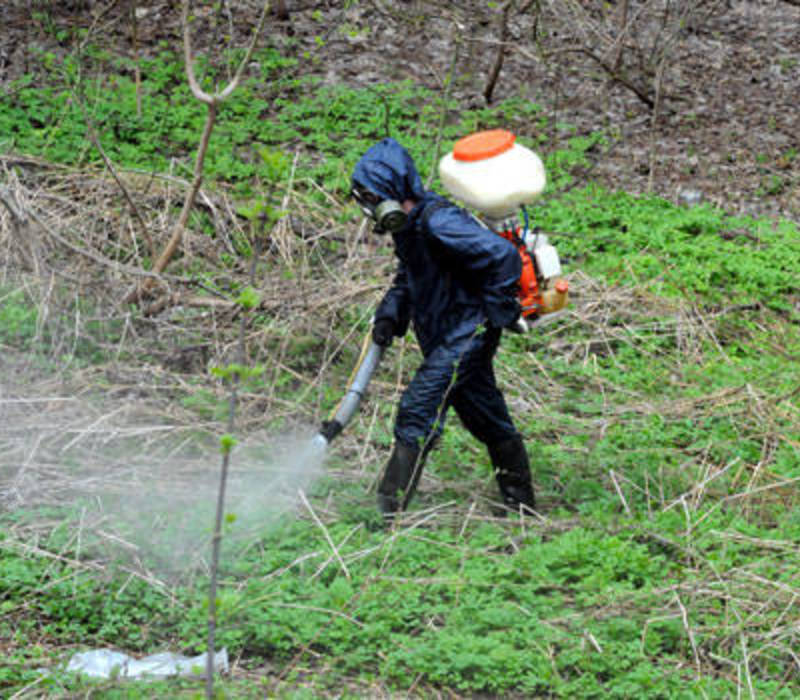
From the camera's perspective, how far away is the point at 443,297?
482 centimetres

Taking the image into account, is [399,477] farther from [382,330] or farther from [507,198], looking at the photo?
[507,198]

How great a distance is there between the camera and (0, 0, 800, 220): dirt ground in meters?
10.0

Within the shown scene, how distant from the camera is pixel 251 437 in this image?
18.7 feet

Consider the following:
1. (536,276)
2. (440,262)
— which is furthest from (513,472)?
(440,262)

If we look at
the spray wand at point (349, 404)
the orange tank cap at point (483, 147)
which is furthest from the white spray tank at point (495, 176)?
the spray wand at point (349, 404)

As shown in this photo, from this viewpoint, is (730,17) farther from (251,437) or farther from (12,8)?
(251,437)

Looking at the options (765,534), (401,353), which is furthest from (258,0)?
(765,534)

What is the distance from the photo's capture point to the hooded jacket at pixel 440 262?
460cm

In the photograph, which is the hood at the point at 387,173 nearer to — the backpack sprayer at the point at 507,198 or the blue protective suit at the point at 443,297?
the blue protective suit at the point at 443,297

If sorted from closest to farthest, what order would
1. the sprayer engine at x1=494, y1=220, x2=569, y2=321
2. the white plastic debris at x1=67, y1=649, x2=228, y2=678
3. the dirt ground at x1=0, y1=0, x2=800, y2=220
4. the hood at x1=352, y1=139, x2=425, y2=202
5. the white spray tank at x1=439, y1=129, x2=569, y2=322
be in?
the white plastic debris at x1=67, y1=649, x2=228, y2=678, the white spray tank at x1=439, y1=129, x2=569, y2=322, the hood at x1=352, y1=139, x2=425, y2=202, the sprayer engine at x1=494, y1=220, x2=569, y2=321, the dirt ground at x1=0, y1=0, x2=800, y2=220

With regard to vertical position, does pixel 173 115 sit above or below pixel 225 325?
above

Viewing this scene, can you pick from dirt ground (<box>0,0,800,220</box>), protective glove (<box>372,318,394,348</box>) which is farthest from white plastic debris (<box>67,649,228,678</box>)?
dirt ground (<box>0,0,800,220</box>)

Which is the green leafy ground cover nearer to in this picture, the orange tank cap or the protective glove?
the protective glove

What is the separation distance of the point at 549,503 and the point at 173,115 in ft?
19.2
